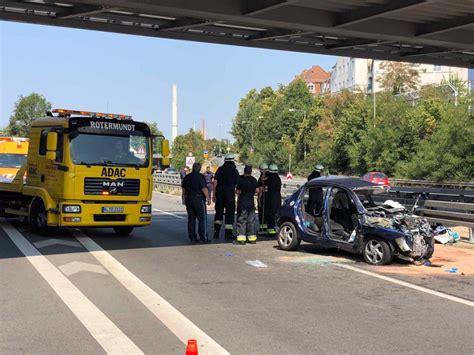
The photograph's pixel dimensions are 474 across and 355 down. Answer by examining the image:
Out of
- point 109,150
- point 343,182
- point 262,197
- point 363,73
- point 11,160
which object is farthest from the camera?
point 363,73

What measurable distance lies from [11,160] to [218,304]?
38.7ft

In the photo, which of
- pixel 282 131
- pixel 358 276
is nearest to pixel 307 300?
pixel 358 276

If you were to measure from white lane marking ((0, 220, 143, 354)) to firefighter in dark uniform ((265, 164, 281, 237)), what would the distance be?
561 centimetres

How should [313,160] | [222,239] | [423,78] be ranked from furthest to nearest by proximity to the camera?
[423,78]
[313,160]
[222,239]

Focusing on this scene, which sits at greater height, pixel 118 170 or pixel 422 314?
pixel 118 170

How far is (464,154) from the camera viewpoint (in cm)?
3700

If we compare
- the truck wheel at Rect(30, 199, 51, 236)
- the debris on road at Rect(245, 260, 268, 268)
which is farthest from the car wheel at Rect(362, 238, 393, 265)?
the truck wheel at Rect(30, 199, 51, 236)

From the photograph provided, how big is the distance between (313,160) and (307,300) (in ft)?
210

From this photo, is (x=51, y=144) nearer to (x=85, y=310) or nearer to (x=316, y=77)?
(x=85, y=310)

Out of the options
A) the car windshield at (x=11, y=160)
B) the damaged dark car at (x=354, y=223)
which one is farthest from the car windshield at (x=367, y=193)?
the car windshield at (x=11, y=160)

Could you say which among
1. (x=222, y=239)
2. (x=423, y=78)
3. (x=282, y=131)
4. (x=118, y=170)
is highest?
(x=423, y=78)

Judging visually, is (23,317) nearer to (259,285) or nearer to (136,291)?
(136,291)

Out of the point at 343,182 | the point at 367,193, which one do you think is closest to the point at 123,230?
the point at 343,182

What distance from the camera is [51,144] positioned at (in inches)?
464
